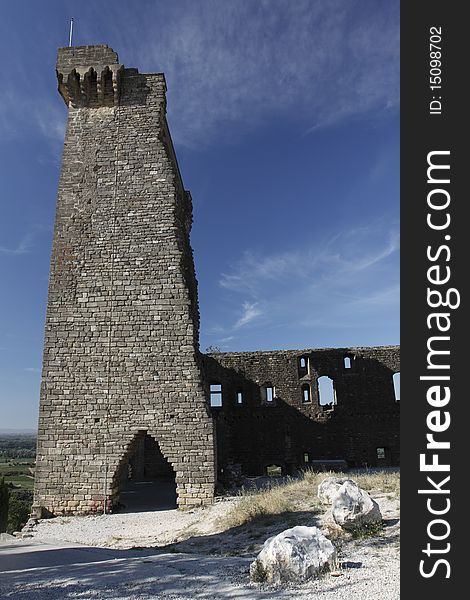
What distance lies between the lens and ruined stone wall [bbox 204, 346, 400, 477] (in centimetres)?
2128

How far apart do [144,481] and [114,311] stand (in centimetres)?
1039

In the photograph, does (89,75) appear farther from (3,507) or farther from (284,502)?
(3,507)

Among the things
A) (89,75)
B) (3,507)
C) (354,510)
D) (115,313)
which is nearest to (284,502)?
(354,510)

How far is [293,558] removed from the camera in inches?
186

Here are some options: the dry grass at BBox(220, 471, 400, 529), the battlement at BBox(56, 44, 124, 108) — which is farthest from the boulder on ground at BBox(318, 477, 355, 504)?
the battlement at BBox(56, 44, 124, 108)

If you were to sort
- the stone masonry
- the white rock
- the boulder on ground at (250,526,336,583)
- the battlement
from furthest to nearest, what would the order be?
the battlement → the stone masonry → the white rock → the boulder on ground at (250,526,336,583)

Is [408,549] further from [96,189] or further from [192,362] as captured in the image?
[96,189]

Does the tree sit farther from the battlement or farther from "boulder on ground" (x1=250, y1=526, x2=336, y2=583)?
"boulder on ground" (x1=250, y1=526, x2=336, y2=583)

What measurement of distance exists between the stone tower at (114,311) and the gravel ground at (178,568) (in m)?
2.17

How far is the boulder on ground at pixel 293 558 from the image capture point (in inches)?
184

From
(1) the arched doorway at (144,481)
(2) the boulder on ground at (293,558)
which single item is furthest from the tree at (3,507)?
(2) the boulder on ground at (293,558)

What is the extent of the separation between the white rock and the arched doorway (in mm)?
6127

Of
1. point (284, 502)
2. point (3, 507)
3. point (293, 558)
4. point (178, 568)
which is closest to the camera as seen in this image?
point (293, 558)

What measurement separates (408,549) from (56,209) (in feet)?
41.1
